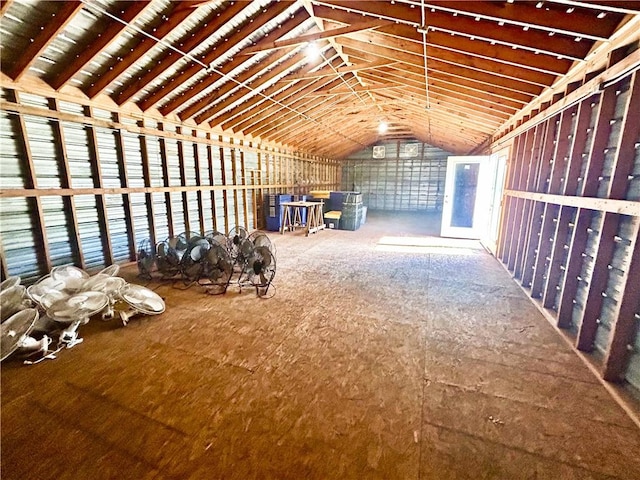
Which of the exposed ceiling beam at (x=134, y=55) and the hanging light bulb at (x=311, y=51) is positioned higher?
the hanging light bulb at (x=311, y=51)

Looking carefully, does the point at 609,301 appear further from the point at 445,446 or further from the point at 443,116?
the point at 443,116

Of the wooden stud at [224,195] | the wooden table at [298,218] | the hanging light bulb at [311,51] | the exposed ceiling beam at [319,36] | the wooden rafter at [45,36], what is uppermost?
the hanging light bulb at [311,51]

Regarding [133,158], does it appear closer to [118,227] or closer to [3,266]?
[118,227]

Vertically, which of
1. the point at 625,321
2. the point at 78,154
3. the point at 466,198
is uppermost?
the point at 78,154

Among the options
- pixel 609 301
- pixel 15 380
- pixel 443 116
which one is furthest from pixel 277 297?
pixel 443 116

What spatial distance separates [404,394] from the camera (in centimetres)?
209

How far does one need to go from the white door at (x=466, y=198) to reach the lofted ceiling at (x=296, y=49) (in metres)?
1.28

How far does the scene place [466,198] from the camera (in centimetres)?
769

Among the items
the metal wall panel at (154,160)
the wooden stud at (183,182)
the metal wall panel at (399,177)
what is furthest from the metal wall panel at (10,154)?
the metal wall panel at (399,177)

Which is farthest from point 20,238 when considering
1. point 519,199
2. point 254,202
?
point 519,199

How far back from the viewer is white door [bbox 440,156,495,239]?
23.9 feet

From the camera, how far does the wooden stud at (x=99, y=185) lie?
446cm

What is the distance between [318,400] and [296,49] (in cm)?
528

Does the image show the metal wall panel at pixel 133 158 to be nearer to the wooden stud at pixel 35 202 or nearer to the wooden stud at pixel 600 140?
the wooden stud at pixel 35 202
